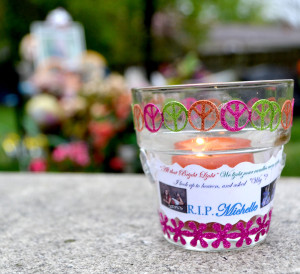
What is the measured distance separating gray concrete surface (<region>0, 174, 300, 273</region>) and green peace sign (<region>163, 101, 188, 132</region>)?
23 cm

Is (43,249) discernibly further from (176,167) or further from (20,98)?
(20,98)

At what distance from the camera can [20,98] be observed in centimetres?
333

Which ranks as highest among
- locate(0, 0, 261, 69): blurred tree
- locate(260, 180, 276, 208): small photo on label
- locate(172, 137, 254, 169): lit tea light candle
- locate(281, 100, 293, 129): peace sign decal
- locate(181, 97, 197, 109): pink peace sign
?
locate(0, 0, 261, 69): blurred tree

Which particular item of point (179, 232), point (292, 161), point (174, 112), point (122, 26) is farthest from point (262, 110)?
point (122, 26)

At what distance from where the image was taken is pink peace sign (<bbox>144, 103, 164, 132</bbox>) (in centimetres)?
67

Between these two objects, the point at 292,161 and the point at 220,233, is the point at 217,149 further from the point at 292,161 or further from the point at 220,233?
the point at 292,161

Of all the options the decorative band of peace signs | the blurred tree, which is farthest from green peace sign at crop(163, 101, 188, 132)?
the blurred tree

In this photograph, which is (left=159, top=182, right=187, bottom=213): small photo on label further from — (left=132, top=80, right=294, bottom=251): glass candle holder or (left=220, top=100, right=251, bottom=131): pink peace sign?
(left=220, top=100, right=251, bottom=131): pink peace sign

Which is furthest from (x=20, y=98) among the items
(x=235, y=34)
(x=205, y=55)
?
(x=235, y=34)

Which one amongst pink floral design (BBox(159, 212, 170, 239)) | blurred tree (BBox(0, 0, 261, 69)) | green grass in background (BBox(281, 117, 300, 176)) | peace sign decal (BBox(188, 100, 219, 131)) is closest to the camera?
peace sign decal (BBox(188, 100, 219, 131))

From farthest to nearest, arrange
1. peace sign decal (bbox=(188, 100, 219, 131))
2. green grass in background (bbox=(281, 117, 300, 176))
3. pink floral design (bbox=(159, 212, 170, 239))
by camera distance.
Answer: green grass in background (bbox=(281, 117, 300, 176)), pink floral design (bbox=(159, 212, 170, 239)), peace sign decal (bbox=(188, 100, 219, 131))

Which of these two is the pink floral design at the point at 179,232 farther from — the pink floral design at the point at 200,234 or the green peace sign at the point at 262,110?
the green peace sign at the point at 262,110

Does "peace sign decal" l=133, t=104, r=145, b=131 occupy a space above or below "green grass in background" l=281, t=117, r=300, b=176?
above

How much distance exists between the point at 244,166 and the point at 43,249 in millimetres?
409
